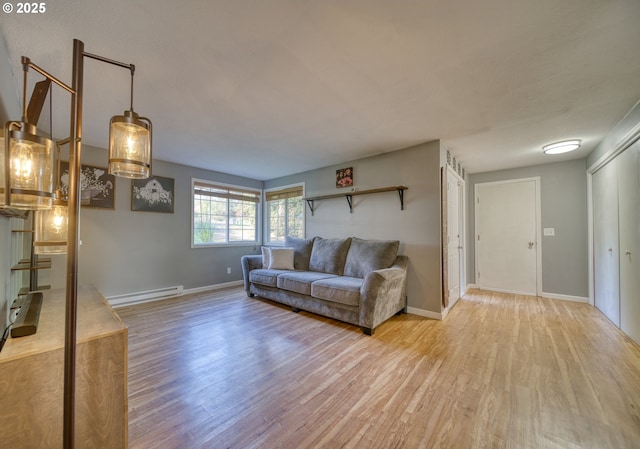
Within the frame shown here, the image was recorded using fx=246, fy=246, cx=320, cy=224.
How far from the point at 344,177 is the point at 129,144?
3.28m

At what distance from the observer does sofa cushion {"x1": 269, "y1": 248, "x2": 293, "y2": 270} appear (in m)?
4.00

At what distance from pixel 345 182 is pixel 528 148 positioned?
8.50ft

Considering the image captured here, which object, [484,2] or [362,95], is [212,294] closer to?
[362,95]

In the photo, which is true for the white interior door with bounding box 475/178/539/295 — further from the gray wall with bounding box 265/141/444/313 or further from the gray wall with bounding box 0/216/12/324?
the gray wall with bounding box 0/216/12/324

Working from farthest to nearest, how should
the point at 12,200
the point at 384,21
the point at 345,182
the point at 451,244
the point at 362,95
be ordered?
the point at 345,182 < the point at 451,244 < the point at 362,95 < the point at 384,21 < the point at 12,200

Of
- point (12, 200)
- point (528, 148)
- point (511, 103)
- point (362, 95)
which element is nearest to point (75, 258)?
point (12, 200)

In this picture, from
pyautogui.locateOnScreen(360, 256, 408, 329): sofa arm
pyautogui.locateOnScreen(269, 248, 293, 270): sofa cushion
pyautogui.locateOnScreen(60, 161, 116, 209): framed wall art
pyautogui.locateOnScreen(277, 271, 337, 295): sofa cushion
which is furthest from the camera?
pyautogui.locateOnScreen(269, 248, 293, 270): sofa cushion

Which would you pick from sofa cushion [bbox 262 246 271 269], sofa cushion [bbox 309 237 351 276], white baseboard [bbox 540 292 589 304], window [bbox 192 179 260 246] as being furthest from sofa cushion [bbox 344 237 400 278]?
white baseboard [bbox 540 292 589 304]

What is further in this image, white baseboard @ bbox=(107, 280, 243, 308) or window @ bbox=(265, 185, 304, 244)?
window @ bbox=(265, 185, 304, 244)

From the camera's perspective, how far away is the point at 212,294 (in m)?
4.30

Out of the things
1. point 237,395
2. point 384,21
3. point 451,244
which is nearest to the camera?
point 384,21

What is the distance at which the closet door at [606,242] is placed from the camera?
2.87 meters

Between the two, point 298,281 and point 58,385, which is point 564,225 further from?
point 58,385

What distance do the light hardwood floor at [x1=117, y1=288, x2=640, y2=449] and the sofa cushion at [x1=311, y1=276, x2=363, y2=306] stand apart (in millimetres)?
326
